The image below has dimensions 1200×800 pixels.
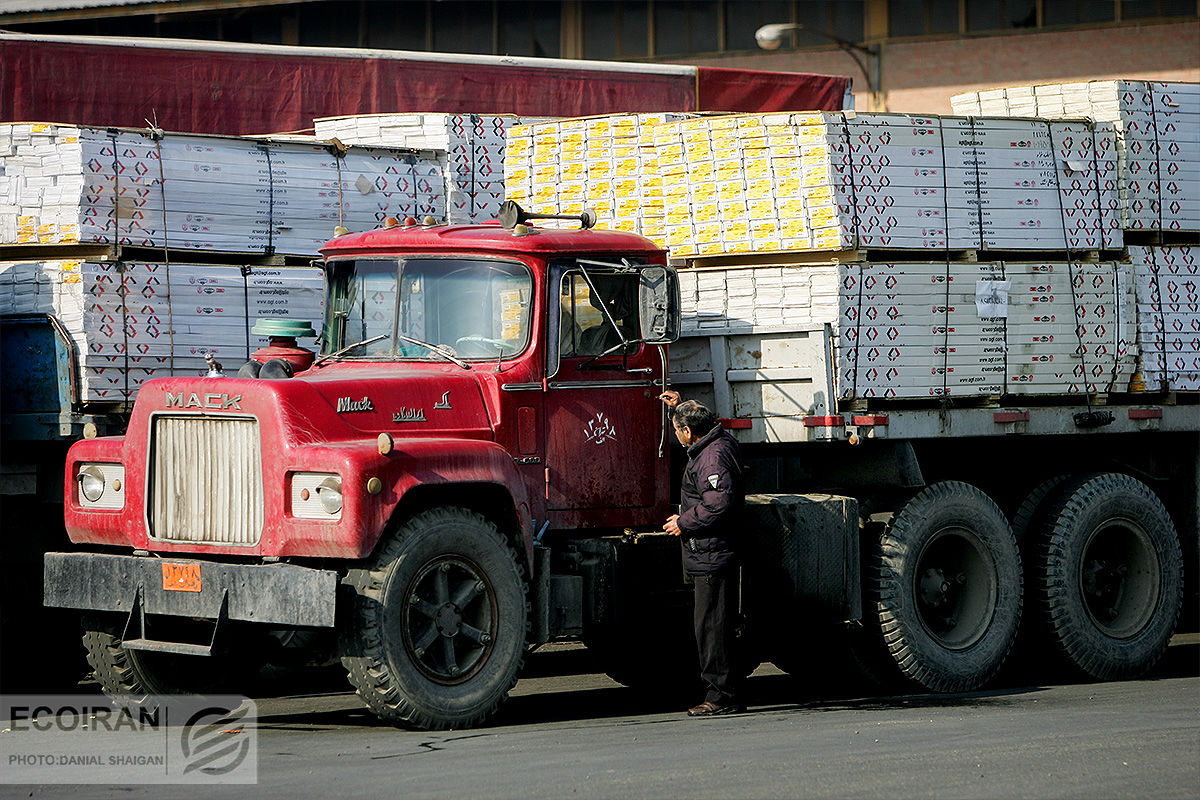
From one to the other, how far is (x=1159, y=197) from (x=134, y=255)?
23.0 feet

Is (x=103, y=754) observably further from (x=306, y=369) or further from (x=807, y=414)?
(x=807, y=414)

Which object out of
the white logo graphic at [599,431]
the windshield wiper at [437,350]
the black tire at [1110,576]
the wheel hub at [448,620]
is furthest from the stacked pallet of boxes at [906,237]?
the wheel hub at [448,620]

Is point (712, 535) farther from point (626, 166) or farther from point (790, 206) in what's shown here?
point (626, 166)

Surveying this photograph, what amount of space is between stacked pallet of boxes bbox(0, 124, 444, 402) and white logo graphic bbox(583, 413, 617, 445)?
8.60ft

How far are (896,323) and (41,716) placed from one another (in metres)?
5.71

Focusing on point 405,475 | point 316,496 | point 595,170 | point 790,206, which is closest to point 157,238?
point 595,170

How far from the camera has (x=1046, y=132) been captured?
1204cm

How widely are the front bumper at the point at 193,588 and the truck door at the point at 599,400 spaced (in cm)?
177

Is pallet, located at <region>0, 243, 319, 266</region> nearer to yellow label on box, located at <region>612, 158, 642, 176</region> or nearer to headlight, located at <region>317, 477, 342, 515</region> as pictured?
yellow label on box, located at <region>612, 158, 642, 176</region>

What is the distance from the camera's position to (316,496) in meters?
8.97

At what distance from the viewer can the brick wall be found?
89.5 feet

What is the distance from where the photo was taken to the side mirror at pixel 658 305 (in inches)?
388

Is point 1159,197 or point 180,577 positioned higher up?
point 1159,197

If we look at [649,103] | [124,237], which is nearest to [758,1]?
[649,103]
